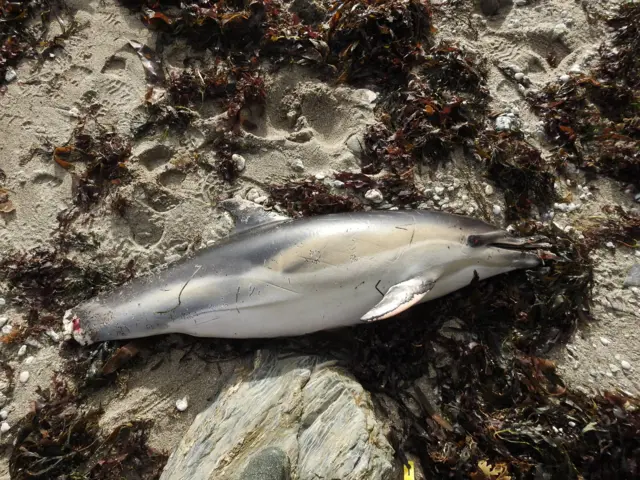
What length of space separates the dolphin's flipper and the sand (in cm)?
118

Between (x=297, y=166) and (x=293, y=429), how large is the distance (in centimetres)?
250

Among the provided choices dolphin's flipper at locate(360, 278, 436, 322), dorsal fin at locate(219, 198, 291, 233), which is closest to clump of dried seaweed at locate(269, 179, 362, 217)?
dorsal fin at locate(219, 198, 291, 233)

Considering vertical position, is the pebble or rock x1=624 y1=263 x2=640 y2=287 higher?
rock x1=624 y1=263 x2=640 y2=287

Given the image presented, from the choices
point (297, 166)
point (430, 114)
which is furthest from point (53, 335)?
point (430, 114)

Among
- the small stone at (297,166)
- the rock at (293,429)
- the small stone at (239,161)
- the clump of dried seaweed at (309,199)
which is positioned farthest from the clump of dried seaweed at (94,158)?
the rock at (293,429)

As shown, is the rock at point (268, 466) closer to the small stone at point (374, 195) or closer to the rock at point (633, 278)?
the small stone at point (374, 195)

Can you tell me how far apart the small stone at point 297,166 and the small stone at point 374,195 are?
2.40 ft

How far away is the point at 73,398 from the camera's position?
12.5 feet

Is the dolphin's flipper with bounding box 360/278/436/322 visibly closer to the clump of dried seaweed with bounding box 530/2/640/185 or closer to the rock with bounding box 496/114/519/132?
the rock with bounding box 496/114/519/132

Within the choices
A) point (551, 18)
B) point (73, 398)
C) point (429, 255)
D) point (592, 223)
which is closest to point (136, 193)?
point (73, 398)

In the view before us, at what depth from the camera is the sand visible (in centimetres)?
381

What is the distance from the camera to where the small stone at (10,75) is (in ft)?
15.2

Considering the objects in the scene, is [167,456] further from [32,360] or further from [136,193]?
[136,193]

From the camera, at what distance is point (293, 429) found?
3195 millimetres
